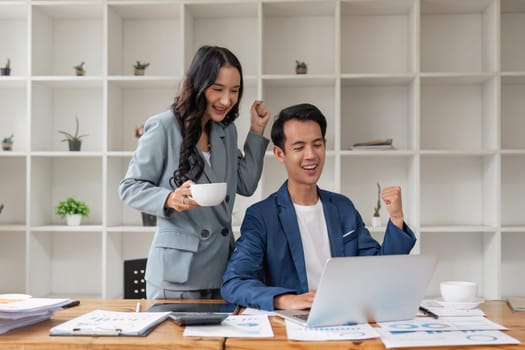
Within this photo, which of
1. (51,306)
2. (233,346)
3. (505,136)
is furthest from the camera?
(505,136)

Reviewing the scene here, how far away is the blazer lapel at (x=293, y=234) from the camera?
6.26ft

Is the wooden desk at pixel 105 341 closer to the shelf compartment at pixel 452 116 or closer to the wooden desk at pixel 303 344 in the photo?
the wooden desk at pixel 303 344

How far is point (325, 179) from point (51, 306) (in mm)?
2453

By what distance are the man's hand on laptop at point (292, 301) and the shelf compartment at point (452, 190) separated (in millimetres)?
2370

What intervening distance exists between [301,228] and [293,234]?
0.30 feet

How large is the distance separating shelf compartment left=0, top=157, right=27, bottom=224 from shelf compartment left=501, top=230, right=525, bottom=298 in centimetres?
287

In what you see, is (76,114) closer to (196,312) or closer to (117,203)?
(117,203)

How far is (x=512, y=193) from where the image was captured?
3.78 meters

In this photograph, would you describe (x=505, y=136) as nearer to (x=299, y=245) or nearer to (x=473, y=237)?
(x=473, y=237)

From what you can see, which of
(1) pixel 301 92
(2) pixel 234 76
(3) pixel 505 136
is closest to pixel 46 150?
(1) pixel 301 92

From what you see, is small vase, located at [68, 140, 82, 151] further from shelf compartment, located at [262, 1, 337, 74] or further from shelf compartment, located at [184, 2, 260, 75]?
shelf compartment, located at [262, 1, 337, 74]

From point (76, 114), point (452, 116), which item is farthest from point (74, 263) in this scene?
point (452, 116)

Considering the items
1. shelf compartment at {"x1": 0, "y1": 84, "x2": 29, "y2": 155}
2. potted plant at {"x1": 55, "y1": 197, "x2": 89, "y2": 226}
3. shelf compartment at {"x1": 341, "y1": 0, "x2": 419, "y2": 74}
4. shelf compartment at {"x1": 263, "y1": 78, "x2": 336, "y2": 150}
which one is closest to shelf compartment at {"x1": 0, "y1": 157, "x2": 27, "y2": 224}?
shelf compartment at {"x1": 0, "y1": 84, "x2": 29, "y2": 155}

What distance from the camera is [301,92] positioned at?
381cm
